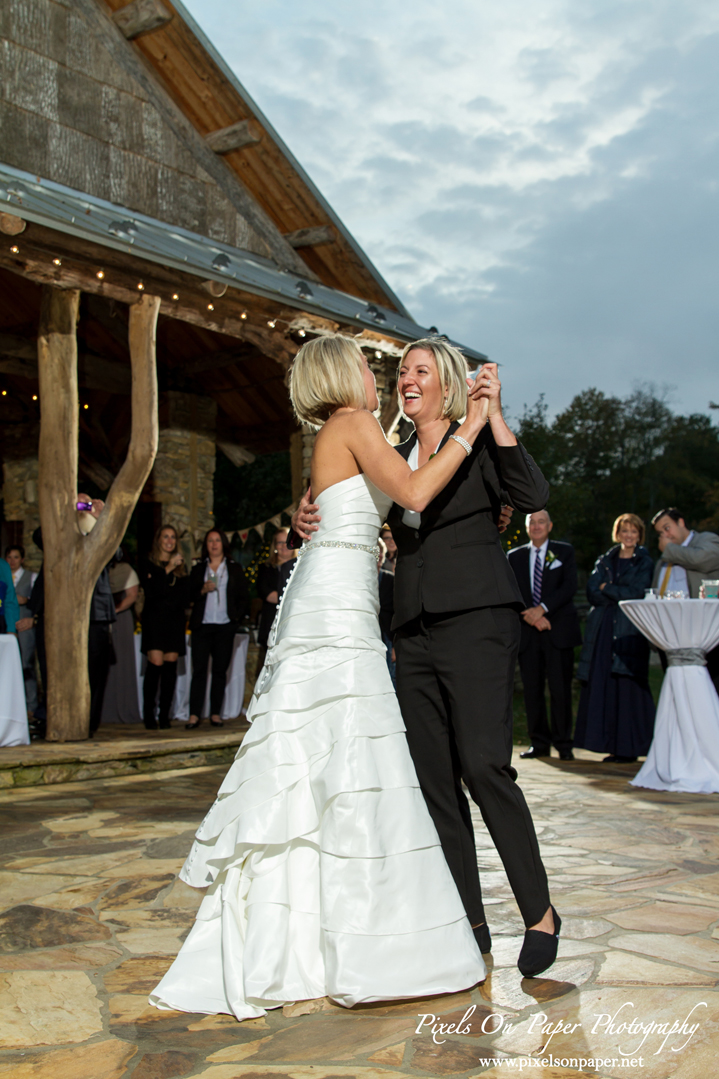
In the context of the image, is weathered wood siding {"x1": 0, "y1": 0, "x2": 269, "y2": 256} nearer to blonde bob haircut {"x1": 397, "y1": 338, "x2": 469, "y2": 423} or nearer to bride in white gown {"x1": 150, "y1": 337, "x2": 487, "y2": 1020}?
blonde bob haircut {"x1": 397, "y1": 338, "x2": 469, "y2": 423}

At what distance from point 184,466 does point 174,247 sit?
537cm

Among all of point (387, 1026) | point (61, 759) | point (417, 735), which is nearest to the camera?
point (387, 1026)

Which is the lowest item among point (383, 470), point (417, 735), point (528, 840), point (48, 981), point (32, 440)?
point (48, 981)

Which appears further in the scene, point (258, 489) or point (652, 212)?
point (652, 212)

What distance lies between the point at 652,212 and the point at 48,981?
5510 inches

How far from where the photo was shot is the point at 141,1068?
1942 millimetres

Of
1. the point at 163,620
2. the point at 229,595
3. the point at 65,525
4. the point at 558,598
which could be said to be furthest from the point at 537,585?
the point at 65,525

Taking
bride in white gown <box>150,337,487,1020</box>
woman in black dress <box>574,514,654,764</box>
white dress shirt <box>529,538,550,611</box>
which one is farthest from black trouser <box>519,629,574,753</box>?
bride in white gown <box>150,337,487,1020</box>

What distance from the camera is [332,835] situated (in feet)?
7.49

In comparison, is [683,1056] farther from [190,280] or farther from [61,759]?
[190,280]

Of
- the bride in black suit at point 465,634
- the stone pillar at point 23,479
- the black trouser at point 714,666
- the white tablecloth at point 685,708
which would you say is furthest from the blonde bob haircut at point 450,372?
the stone pillar at point 23,479

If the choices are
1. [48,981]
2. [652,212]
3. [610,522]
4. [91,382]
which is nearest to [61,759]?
[48,981]

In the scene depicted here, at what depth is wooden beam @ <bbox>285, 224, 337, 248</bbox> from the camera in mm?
9172

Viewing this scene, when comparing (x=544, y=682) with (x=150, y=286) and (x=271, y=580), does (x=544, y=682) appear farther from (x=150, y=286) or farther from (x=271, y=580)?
(x=150, y=286)
